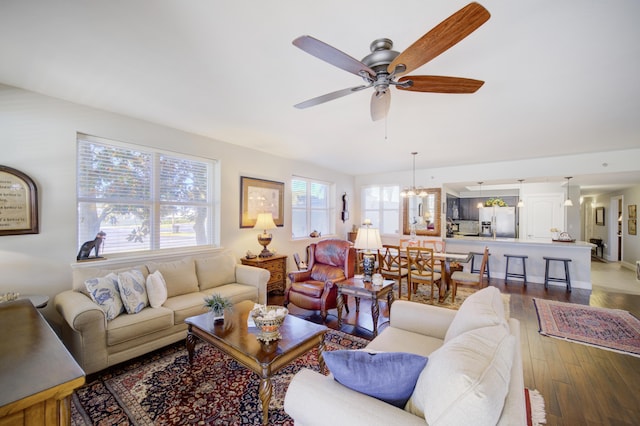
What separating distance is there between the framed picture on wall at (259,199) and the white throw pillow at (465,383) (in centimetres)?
399

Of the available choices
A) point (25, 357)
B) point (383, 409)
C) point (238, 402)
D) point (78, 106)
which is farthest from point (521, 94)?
point (78, 106)

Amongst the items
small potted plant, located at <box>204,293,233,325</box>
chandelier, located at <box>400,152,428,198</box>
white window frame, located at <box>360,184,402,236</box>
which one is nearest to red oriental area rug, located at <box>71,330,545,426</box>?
small potted plant, located at <box>204,293,233,325</box>

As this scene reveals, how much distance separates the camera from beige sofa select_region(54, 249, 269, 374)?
2.24m

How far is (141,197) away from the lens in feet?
11.6

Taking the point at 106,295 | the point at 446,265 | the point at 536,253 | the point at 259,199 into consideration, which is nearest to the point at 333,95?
the point at 106,295

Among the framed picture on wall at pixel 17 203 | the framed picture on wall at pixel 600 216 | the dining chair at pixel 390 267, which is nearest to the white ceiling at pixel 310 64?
the framed picture on wall at pixel 17 203

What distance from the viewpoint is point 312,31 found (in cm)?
179

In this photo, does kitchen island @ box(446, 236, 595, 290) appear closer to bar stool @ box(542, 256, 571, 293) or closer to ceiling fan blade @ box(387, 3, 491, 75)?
bar stool @ box(542, 256, 571, 293)

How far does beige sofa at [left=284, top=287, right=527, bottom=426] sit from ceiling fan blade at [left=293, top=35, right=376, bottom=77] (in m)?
1.54

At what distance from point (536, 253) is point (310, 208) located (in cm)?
499

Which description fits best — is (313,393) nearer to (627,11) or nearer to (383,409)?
(383,409)

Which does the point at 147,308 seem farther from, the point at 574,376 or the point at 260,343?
the point at 574,376

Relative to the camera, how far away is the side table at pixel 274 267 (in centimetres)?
434

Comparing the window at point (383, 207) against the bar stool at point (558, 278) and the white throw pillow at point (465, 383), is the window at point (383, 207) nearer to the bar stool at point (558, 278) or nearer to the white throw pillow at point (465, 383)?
the bar stool at point (558, 278)
